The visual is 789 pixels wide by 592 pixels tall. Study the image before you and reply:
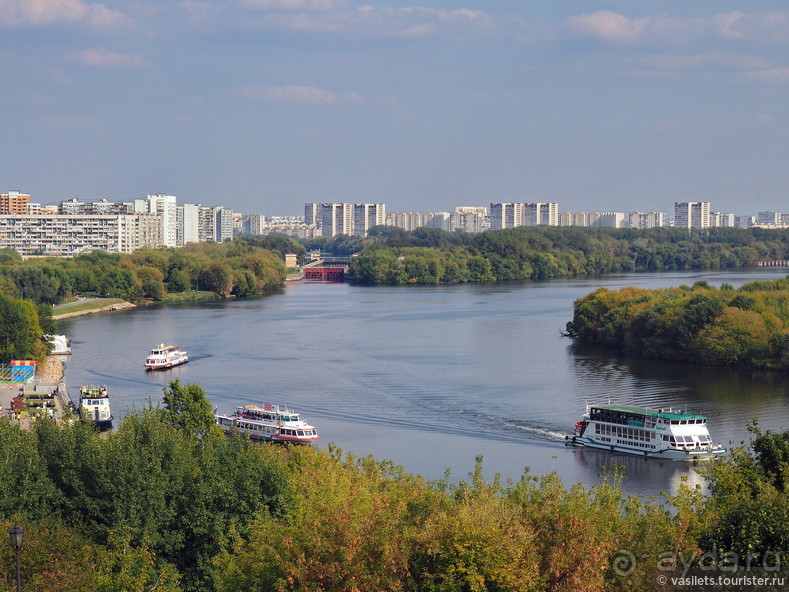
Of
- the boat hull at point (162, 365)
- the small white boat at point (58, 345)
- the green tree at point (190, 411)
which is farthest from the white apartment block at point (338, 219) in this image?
the green tree at point (190, 411)

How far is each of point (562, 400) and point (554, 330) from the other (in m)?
6.84

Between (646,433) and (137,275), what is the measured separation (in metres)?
19.2

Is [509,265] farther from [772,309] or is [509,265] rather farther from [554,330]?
[772,309]

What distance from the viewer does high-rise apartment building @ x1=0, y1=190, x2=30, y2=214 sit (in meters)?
43.7

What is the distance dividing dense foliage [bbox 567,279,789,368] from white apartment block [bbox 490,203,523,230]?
191 ft

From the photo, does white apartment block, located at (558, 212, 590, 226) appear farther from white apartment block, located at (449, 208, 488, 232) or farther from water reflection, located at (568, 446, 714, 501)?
water reflection, located at (568, 446, 714, 501)

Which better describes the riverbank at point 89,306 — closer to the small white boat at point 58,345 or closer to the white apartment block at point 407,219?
the small white boat at point 58,345

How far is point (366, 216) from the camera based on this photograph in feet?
263

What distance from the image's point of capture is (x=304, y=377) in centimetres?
1338

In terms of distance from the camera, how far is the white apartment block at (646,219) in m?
78.5

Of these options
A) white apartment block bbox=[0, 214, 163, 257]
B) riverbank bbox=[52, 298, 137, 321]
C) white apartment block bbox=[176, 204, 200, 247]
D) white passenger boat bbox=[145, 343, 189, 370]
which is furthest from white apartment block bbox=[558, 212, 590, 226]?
white passenger boat bbox=[145, 343, 189, 370]

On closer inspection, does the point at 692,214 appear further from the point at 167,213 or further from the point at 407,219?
the point at 167,213

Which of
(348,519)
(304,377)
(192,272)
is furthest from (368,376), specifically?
(192,272)

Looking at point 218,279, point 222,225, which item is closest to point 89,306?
point 218,279
